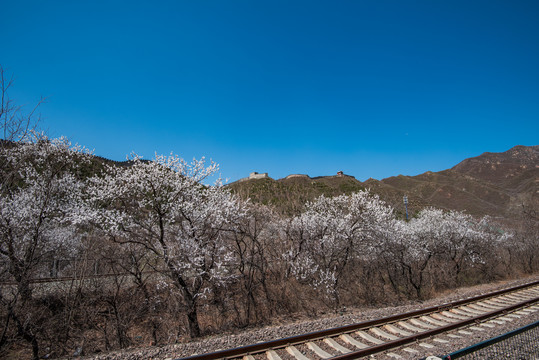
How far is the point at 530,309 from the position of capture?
1068cm

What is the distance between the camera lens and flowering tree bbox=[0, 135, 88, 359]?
7.41 m

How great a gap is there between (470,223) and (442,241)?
807 centimetres

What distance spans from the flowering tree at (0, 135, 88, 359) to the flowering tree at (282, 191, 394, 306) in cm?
1140

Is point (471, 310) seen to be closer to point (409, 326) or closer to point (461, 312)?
point (461, 312)

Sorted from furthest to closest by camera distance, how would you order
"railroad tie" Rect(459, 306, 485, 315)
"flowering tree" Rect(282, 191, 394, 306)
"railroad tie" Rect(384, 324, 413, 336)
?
"flowering tree" Rect(282, 191, 394, 306), "railroad tie" Rect(459, 306, 485, 315), "railroad tie" Rect(384, 324, 413, 336)

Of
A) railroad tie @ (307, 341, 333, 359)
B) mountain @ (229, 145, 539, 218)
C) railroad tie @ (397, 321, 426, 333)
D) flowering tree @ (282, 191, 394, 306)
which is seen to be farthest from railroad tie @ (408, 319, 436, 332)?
mountain @ (229, 145, 539, 218)

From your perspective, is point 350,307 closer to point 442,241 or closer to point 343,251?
point 343,251

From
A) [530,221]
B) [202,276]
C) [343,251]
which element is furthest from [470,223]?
[202,276]

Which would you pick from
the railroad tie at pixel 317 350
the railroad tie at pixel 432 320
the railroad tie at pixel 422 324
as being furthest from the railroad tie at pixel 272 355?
the railroad tie at pixel 432 320

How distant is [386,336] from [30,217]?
14.1 m

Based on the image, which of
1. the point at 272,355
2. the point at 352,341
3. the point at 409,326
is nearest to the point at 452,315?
the point at 409,326

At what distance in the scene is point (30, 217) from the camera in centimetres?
1167

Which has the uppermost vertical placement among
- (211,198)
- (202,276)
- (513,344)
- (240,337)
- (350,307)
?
(211,198)

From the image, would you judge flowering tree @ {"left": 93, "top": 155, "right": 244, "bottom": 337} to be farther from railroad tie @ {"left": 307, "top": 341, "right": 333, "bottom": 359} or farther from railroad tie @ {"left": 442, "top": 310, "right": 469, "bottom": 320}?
railroad tie @ {"left": 442, "top": 310, "right": 469, "bottom": 320}
